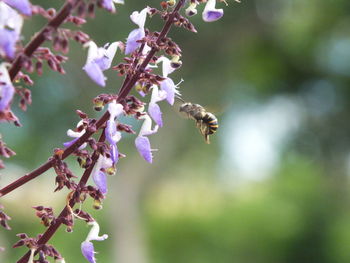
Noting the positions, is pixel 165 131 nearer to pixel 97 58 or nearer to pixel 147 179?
pixel 147 179

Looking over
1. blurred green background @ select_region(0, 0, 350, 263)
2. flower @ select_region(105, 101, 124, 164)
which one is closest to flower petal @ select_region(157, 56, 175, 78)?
flower @ select_region(105, 101, 124, 164)

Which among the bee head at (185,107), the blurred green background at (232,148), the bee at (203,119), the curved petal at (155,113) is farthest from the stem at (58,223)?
the blurred green background at (232,148)

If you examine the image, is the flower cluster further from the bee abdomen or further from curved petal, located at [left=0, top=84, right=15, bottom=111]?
the bee abdomen

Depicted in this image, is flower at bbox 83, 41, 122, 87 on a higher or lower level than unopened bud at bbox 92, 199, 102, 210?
higher

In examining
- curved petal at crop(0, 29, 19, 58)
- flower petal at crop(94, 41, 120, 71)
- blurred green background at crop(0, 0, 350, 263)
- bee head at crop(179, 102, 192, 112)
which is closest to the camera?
curved petal at crop(0, 29, 19, 58)

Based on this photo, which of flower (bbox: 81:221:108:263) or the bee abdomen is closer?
flower (bbox: 81:221:108:263)

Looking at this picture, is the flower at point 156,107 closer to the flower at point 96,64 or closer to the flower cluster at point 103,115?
the flower cluster at point 103,115

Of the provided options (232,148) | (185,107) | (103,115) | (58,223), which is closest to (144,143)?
(103,115)

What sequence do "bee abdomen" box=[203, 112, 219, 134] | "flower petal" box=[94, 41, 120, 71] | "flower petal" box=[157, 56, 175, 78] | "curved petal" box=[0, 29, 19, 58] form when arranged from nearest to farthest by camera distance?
1. "curved petal" box=[0, 29, 19, 58]
2. "flower petal" box=[94, 41, 120, 71]
3. "flower petal" box=[157, 56, 175, 78]
4. "bee abdomen" box=[203, 112, 219, 134]
